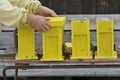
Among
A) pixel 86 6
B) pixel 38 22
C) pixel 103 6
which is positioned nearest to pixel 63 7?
pixel 86 6

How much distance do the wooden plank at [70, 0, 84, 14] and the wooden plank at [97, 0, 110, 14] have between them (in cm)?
29

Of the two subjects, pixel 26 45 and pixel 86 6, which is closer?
pixel 26 45

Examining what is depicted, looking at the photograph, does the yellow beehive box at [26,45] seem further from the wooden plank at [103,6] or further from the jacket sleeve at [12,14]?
the wooden plank at [103,6]

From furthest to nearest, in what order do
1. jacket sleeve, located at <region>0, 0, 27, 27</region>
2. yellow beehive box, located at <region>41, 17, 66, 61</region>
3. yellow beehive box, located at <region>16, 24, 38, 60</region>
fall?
1. yellow beehive box, located at <region>16, 24, 38, 60</region>
2. yellow beehive box, located at <region>41, 17, 66, 61</region>
3. jacket sleeve, located at <region>0, 0, 27, 27</region>

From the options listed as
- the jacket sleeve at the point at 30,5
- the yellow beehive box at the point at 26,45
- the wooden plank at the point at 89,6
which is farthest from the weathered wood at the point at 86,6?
the yellow beehive box at the point at 26,45

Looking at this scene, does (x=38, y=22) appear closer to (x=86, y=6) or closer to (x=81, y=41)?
(x=81, y=41)

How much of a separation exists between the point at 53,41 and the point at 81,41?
9.4 inches

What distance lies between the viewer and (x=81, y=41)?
4.27m

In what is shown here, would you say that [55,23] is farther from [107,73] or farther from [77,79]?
[77,79]

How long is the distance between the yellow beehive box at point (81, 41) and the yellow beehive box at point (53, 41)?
115mm

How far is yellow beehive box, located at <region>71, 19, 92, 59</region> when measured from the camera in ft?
13.9

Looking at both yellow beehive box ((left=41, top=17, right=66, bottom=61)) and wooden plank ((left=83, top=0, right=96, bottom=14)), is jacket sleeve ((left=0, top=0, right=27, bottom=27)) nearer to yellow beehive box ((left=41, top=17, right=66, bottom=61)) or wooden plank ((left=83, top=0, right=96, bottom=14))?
yellow beehive box ((left=41, top=17, right=66, bottom=61))

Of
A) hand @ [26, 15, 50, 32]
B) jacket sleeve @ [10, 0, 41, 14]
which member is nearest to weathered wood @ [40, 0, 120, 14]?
jacket sleeve @ [10, 0, 41, 14]

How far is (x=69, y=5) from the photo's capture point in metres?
8.30
